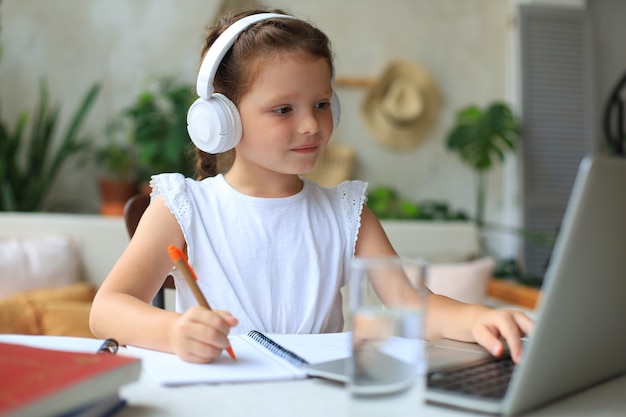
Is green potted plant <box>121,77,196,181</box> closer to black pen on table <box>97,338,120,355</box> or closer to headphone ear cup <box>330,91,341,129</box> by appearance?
headphone ear cup <box>330,91,341,129</box>

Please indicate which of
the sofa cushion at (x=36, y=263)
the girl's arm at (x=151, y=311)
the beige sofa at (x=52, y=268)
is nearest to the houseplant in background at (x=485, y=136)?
the beige sofa at (x=52, y=268)

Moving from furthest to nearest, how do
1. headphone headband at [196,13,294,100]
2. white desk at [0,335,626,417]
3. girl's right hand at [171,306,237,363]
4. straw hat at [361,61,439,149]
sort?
straw hat at [361,61,439,149], headphone headband at [196,13,294,100], girl's right hand at [171,306,237,363], white desk at [0,335,626,417]

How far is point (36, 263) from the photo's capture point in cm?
275

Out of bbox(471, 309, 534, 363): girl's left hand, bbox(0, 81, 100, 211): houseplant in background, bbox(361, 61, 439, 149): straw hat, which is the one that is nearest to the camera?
bbox(471, 309, 534, 363): girl's left hand

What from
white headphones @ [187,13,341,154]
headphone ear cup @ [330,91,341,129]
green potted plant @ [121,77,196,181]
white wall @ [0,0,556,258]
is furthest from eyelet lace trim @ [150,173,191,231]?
white wall @ [0,0,556,258]

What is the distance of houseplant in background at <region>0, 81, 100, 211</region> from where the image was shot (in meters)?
3.32

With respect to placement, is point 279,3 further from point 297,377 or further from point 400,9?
point 297,377

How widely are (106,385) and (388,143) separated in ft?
12.3

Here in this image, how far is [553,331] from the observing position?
0.59m

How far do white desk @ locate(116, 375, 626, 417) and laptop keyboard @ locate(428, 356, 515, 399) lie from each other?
0.11 ft

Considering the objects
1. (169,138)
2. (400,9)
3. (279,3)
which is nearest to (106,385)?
(169,138)

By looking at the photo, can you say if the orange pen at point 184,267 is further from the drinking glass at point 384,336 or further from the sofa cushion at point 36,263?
the sofa cushion at point 36,263

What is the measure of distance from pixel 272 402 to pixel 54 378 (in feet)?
0.66

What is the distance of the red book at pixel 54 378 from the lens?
51 cm
